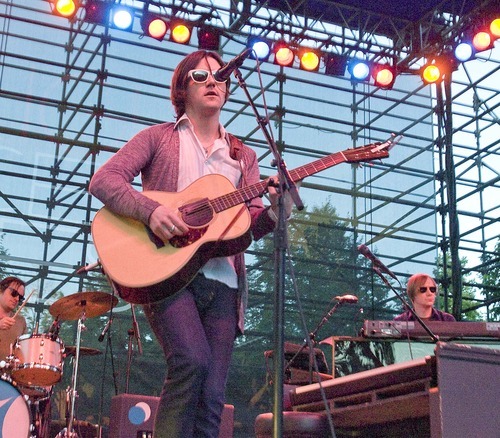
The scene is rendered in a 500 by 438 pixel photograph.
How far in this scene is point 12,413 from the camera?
6066 millimetres

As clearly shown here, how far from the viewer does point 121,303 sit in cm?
1044

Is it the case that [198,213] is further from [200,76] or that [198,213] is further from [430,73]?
[430,73]

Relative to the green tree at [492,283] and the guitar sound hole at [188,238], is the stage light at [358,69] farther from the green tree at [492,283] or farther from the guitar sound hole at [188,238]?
the guitar sound hole at [188,238]

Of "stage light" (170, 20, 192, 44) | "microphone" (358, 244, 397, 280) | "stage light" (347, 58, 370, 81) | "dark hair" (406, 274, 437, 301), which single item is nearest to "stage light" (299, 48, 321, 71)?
"stage light" (347, 58, 370, 81)

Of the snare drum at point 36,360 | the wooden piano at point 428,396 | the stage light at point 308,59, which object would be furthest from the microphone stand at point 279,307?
the stage light at point 308,59

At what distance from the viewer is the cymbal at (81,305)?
6699 millimetres

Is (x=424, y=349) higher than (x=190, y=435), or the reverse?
(x=424, y=349)

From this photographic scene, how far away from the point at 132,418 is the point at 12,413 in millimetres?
957

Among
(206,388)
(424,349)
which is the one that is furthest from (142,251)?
(424,349)

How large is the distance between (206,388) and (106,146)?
29.7ft

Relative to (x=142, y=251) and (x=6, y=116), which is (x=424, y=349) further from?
(x=6, y=116)

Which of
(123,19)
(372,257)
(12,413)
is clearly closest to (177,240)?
(372,257)

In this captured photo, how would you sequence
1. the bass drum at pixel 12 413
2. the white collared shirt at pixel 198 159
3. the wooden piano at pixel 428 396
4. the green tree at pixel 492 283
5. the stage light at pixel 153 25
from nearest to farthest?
the wooden piano at pixel 428 396
the white collared shirt at pixel 198 159
the bass drum at pixel 12 413
the stage light at pixel 153 25
the green tree at pixel 492 283

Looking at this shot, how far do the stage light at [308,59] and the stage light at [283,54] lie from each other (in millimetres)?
209
